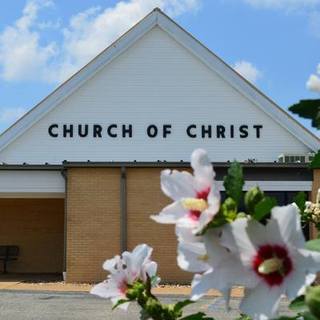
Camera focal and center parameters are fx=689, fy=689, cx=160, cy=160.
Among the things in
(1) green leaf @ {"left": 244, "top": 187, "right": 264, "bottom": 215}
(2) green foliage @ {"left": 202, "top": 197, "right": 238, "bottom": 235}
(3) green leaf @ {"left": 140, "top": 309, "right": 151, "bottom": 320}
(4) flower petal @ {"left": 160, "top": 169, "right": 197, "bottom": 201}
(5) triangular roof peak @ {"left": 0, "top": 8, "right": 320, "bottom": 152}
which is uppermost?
(5) triangular roof peak @ {"left": 0, "top": 8, "right": 320, "bottom": 152}

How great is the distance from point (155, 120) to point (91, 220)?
5583 mm

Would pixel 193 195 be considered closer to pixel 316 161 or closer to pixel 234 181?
pixel 234 181

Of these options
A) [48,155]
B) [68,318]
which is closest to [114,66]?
[48,155]

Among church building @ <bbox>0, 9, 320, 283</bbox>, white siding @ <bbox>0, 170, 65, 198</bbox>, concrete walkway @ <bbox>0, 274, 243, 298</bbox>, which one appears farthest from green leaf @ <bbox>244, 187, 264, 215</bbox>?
church building @ <bbox>0, 9, 320, 283</bbox>

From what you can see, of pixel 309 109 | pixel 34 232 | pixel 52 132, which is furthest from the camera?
pixel 34 232

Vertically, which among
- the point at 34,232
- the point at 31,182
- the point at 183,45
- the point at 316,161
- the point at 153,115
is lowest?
the point at 316,161

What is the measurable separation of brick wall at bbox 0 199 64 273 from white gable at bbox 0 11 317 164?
175cm

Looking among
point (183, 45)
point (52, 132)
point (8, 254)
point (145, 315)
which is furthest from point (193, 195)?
point (183, 45)

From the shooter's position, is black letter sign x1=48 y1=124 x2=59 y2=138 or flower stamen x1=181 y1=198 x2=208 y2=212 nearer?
flower stamen x1=181 y1=198 x2=208 y2=212

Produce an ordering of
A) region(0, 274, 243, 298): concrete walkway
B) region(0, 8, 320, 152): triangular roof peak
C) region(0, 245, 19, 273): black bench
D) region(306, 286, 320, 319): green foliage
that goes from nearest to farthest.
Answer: region(306, 286, 320, 319): green foliage → region(0, 274, 243, 298): concrete walkway → region(0, 245, 19, 273): black bench → region(0, 8, 320, 152): triangular roof peak

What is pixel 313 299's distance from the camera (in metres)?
1.04

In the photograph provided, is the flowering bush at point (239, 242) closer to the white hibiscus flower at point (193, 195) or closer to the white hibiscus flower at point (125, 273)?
the white hibiscus flower at point (193, 195)

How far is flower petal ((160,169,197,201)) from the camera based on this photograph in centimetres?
118

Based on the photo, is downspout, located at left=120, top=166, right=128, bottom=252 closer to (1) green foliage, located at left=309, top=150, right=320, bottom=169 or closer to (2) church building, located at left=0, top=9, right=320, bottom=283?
(2) church building, located at left=0, top=9, right=320, bottom=283
